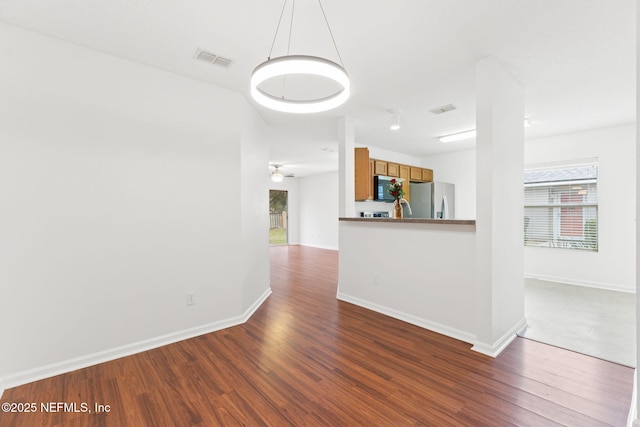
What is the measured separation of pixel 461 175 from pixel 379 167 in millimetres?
2069

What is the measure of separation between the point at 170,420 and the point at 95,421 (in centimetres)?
46

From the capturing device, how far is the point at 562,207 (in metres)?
5.01

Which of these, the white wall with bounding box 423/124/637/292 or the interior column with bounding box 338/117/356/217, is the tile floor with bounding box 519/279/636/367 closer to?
the white wall with bounding box 423/124/637/292

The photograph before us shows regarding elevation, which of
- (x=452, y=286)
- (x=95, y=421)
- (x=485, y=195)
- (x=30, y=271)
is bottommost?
(x=95, y=421)

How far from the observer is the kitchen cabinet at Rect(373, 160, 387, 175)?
5.49 m

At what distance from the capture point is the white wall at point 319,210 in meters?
9.23

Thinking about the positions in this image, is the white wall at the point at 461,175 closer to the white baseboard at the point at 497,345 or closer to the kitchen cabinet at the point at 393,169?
the kitchen cabinet at the point at 393,169

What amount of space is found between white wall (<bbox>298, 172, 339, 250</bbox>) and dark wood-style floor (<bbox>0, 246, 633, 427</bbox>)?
21.1 ft

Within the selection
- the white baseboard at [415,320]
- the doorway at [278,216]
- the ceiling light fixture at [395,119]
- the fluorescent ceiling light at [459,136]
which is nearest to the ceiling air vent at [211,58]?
the ceiling light fixture at [395,119]

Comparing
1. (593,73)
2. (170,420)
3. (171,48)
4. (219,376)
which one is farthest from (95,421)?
(593,73)

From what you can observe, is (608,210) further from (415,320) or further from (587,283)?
(415,320)

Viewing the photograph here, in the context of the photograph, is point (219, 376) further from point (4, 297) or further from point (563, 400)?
point (563, 400)

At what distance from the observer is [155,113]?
8.71ft

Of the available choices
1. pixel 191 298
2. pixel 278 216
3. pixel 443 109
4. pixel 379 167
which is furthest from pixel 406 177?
pixel 278 216
